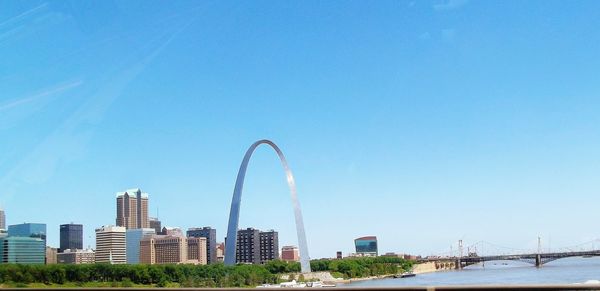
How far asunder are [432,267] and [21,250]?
103812 mm

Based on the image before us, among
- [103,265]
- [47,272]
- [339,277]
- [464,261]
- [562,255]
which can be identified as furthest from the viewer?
[464,261]

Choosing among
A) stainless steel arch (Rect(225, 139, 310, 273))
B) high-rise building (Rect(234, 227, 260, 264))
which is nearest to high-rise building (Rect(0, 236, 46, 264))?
high-rise building (Rect(234, 227, 260, 264))

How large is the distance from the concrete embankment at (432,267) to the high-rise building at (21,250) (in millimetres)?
96824

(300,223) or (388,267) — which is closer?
(300,223)

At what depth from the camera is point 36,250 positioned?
178750 mm

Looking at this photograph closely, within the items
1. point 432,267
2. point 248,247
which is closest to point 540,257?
point 432,267

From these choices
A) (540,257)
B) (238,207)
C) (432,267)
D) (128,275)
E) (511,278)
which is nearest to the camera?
(238,207)

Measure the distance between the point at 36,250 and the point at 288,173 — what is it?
128878 mm

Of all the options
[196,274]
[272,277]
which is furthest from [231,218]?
[272,277]

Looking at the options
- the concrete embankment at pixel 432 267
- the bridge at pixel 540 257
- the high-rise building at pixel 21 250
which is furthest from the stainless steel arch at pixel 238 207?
the high-rise building at pixel 21 250

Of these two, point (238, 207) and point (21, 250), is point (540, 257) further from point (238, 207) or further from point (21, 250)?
point (21, 250)

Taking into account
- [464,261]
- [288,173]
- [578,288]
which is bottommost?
[464,261]

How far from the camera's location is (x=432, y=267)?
535 feet

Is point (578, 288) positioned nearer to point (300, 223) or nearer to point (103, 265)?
point (300, 223)
